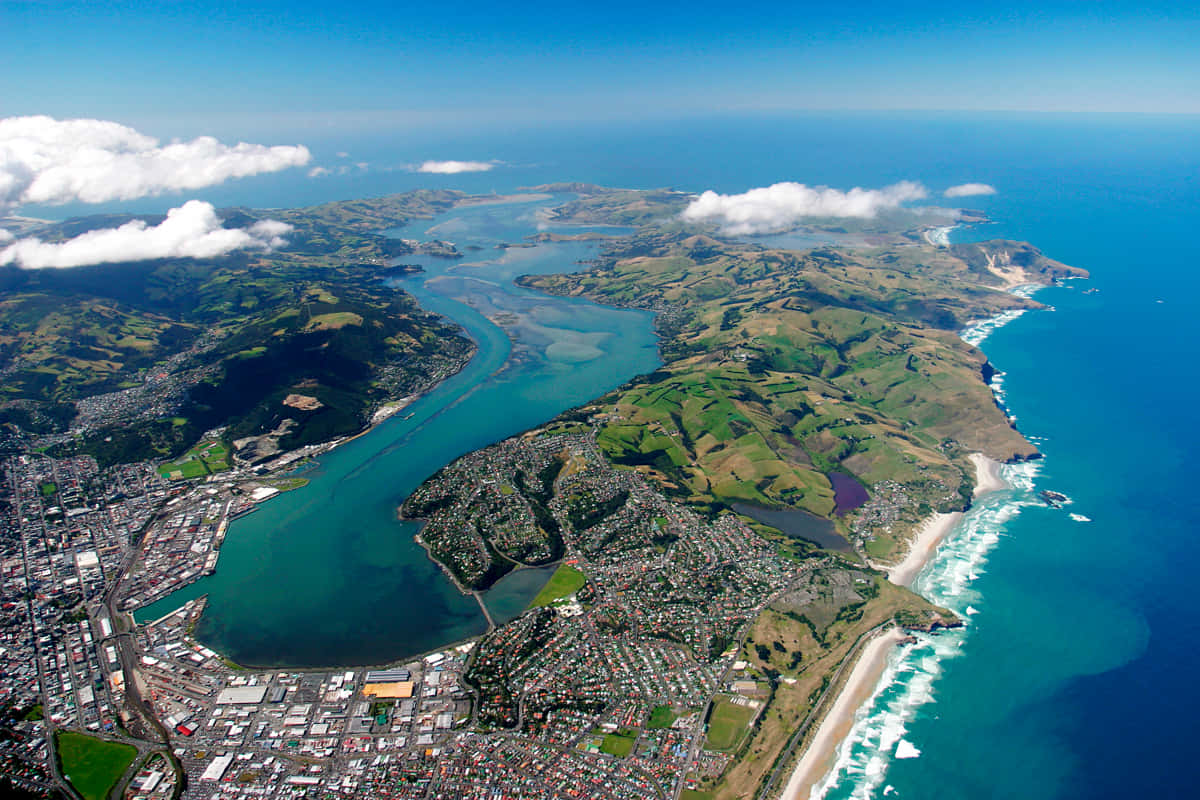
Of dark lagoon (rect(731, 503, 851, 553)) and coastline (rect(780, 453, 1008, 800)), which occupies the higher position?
dark lagoon (rect(731, 503, 851, 553))

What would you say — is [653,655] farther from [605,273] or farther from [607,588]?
[605,273]

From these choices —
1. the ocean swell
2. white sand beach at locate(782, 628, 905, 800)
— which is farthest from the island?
the ocean swell

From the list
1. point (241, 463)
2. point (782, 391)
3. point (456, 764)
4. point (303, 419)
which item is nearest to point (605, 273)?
point (782, 391)

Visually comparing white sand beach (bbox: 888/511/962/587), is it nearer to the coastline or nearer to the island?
the coastline

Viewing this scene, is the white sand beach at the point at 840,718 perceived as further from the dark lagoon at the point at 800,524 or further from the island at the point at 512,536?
the dark lagoon at the point at 800,524

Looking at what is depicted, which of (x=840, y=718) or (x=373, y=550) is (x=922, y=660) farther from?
(x=373, y=550)

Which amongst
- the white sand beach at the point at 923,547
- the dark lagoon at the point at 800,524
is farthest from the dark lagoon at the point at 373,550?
the white sand beach at the point at 923,547
